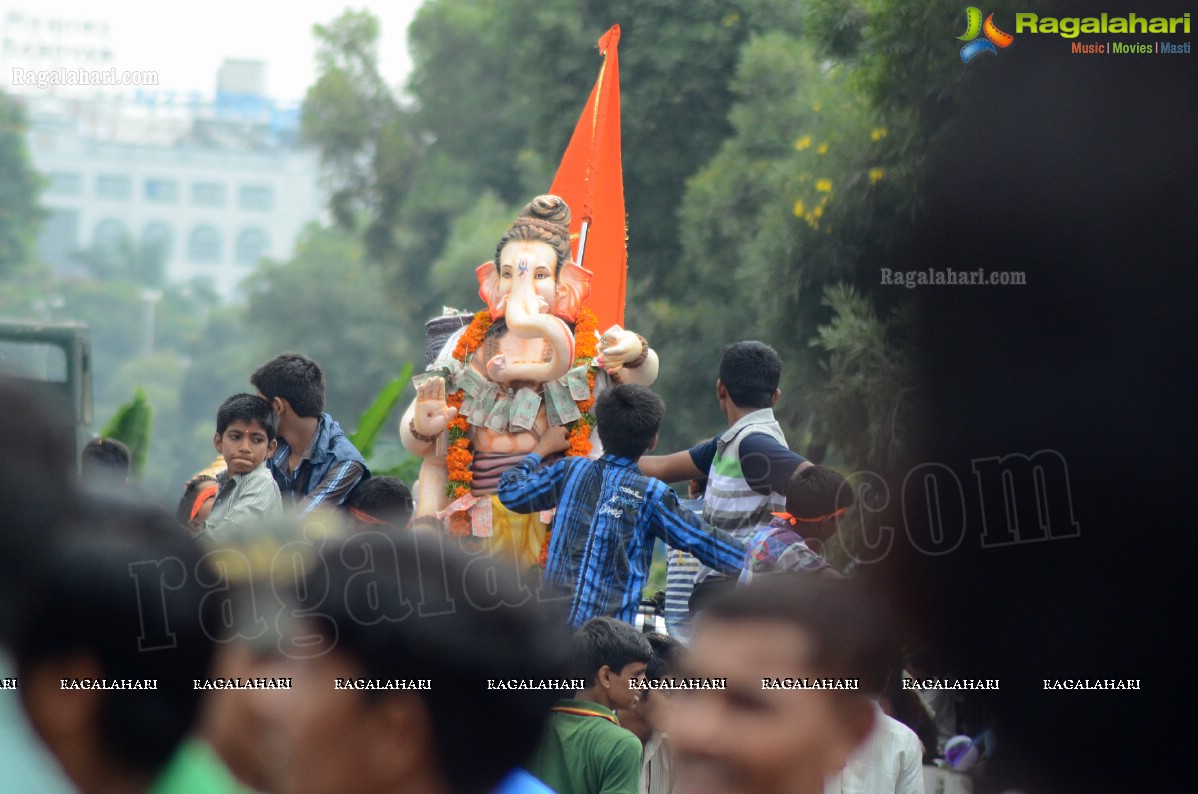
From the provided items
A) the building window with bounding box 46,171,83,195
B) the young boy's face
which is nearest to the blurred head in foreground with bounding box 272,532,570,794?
the young boy's face

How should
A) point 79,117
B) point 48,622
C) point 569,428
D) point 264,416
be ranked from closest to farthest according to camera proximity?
point 48,622
point 264,416
point 569,428
point 79,117

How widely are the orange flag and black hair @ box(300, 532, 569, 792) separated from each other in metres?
4.71

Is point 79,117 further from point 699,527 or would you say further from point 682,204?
point 699,527

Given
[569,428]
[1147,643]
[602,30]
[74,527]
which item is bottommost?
[1147,643]

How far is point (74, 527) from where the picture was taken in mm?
2182

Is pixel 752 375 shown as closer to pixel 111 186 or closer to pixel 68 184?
pixel 68 184

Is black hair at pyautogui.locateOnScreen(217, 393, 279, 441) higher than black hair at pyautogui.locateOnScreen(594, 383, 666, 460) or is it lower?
higher

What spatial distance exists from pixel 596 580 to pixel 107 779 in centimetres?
291

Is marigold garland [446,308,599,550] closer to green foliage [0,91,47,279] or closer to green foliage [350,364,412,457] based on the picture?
green foliage [350,364,412,457]

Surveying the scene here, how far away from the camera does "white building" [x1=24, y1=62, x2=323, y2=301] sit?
238ft

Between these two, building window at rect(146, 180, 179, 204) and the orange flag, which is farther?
building window at rect(146, 180, 179, 204)

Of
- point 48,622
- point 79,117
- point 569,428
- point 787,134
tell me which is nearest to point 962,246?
point 569,428

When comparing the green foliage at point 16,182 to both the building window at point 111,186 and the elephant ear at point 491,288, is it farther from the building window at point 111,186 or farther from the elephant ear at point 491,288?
the building window at point 111,186

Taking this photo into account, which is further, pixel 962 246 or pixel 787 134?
pixel 787 134
